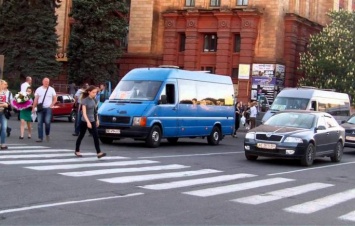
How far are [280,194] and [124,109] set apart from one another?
919 centimetres

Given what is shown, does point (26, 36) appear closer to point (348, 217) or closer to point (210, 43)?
point (210, 43)

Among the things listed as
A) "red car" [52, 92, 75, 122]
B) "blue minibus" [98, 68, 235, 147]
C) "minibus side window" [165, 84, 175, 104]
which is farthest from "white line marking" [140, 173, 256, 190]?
"red car" [52, 92, 75, 122]

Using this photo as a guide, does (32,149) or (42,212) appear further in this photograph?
(32,149)

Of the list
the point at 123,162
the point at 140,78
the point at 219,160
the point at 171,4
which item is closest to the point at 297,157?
the point at 219,160

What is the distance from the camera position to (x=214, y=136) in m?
23.3

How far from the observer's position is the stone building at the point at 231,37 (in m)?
47.5

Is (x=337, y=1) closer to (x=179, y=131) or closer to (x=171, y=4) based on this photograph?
(x=171, y=4)

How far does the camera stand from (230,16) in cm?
4875

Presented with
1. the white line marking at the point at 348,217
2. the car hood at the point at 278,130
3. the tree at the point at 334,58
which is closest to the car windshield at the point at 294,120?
the car hood at the point at 278,130

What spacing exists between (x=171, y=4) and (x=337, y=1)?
16.6 m

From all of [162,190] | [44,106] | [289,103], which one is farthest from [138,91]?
[289,103]

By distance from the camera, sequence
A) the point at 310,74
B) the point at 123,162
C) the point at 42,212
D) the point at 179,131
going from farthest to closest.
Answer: the point at 310,74, the point at 179,131, the point at 123,162, the point at 42,212

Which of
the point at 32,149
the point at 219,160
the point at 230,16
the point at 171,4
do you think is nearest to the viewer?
the point at 32,149

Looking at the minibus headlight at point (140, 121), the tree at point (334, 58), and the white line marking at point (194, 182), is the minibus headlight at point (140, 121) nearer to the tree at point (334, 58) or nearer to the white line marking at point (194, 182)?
the white line marking at point (194, 182)
